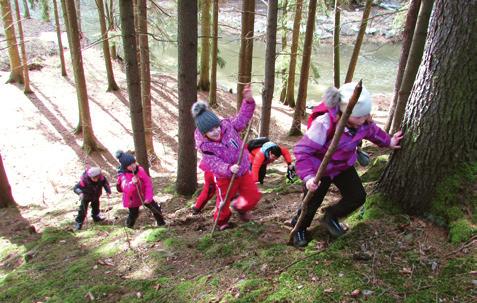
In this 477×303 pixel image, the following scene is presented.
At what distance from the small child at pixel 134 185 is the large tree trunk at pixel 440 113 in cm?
406

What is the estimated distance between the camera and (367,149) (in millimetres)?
7793

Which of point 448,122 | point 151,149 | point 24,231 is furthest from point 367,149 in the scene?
point 151,149

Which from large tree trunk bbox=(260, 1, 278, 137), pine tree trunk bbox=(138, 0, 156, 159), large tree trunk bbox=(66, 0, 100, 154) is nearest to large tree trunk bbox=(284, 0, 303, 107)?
large tree trunk bbox=(260, 1, 278, 137)

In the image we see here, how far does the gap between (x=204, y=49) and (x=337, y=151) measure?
18.6 metres

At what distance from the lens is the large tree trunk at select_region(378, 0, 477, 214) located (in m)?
3.22

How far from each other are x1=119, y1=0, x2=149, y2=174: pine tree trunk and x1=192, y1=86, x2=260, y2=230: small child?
3588 millimetres

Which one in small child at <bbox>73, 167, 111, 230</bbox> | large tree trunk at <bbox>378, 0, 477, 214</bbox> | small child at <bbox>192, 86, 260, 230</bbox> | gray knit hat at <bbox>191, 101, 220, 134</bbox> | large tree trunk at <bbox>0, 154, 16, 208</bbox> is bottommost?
large tree trunk at <bbox>0, 154, 16, 208</bbox>

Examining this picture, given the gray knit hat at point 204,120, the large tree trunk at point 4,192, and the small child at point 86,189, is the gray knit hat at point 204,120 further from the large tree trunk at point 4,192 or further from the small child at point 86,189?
the large tree trunk at point 4,192

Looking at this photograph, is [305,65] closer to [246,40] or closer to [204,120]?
[246,40]

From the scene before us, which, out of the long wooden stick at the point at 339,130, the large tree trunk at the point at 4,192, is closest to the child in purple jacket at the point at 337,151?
the long wooden stick at the point at 339,130

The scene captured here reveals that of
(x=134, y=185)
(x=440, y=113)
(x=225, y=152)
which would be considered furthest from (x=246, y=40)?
(x=440, y=113)

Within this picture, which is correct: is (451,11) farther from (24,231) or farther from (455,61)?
(24,231)

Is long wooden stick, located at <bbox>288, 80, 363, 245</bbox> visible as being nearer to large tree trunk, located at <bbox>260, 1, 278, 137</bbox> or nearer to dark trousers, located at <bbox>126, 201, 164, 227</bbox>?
dark trousers, located at <bbox>126, 201, 164, 227</bbox>

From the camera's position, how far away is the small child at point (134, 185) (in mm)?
6258
